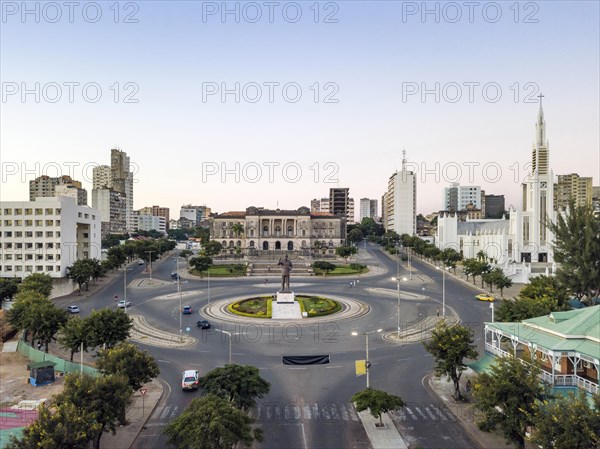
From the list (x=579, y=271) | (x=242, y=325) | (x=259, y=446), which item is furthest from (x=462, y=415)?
(x=579, y=271)

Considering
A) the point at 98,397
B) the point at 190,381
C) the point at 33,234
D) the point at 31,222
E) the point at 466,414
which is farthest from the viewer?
the point at 31,222

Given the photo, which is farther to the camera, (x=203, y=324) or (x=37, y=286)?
(x=37, y=286)

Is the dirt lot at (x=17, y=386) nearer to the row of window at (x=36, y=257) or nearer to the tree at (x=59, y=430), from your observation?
the tree at (x=59, y=430)

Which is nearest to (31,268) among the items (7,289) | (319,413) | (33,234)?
(33,234)

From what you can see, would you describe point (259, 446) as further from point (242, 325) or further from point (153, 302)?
point (153, 302)

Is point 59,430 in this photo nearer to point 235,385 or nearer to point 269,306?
point 235,385

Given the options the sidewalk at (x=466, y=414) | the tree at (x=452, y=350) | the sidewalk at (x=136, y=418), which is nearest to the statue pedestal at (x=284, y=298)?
the sidewalk at (x=136, y=418)
